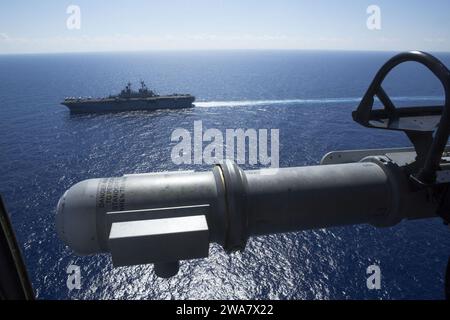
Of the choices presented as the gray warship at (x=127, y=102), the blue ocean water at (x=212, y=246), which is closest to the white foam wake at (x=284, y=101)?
the gray warship at (x=127, y=102)

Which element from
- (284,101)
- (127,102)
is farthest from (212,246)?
(284,101)

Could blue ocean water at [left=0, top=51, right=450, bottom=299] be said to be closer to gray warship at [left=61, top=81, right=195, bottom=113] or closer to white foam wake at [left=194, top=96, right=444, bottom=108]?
gray warship at [left=61, top=81, right=195, bottom=113]

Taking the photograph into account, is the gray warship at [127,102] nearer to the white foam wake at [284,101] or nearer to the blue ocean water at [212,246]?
the blue ocean water at [212,246]

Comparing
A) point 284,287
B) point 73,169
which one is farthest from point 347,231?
point 73,169

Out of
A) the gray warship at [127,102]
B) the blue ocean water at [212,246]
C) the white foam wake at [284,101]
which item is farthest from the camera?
the white foam wake at [284,101]

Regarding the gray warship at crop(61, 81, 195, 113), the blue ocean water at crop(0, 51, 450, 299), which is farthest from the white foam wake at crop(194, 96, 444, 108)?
the blue ocean water at crop(0, 51, 450, 299)

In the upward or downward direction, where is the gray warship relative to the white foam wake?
upward

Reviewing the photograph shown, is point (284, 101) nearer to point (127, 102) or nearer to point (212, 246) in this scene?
point (127, 102)

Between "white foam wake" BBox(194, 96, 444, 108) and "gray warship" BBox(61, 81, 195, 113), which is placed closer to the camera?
"gray warship" BBox(61, 81, 195, 113)
